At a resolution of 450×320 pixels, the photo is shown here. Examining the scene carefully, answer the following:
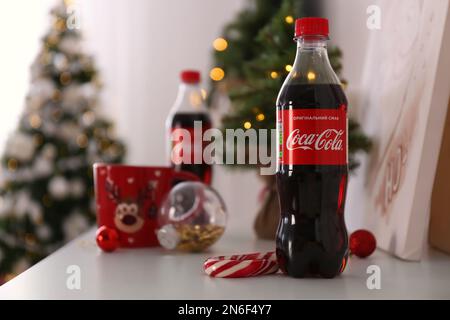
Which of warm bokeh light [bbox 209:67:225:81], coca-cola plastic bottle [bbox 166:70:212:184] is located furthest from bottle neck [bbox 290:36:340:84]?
warm bokeh light [bbox 209:67:225:81]

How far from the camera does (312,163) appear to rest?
30.8 inches

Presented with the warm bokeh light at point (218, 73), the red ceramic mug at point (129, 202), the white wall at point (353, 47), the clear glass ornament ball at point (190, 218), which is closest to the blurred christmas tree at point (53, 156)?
the warm bokeh light at point (218, 73)

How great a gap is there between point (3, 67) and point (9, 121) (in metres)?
0.28

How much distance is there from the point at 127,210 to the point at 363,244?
1.41ft

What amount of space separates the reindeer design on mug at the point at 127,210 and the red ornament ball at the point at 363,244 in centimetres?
39

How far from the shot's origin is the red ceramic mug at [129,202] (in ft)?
3.71

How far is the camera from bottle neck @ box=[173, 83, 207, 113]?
1.44 m

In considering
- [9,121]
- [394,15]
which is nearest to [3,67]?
[9,121]

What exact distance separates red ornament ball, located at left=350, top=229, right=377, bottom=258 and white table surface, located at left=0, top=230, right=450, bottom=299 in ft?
0.05

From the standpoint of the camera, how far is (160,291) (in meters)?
0.72

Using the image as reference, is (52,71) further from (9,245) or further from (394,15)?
(394,15)

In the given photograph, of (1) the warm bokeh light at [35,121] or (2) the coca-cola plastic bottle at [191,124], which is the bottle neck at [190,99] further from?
(1) the warm bokeh light at [35,121]

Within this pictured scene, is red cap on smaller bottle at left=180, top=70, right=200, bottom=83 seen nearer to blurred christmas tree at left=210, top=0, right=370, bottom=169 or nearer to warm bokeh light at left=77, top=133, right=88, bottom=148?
blurred christmas tree at left=210, top=0, right=370, bottom=169
